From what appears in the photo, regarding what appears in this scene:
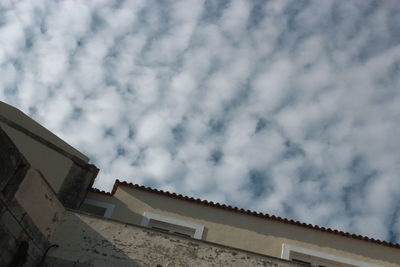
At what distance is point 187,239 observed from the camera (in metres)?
9.82

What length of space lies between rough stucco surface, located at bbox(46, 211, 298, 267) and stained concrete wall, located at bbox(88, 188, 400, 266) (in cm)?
315

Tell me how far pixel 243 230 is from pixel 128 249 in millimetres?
5025

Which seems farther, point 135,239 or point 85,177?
point 85,177

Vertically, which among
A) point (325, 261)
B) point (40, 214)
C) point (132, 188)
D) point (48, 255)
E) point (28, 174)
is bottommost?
point (48, 255)

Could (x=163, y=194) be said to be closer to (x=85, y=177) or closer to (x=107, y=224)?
(x=85, y=177)

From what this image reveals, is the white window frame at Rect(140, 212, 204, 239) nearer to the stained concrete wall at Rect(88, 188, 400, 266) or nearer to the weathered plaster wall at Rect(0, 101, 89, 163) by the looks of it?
the stained concrete wall at Rect(88, 188, 400, 266)

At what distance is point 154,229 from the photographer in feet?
32.5

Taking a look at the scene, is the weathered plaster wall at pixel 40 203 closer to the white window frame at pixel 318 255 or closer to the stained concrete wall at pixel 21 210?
the stained concrete wall at pixel 21 210

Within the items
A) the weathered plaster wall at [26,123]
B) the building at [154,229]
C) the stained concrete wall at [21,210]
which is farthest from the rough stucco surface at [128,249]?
the weathered plaster wall at [26,123]

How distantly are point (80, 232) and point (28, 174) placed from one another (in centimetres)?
231

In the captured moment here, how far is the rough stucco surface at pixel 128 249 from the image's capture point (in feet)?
30.2

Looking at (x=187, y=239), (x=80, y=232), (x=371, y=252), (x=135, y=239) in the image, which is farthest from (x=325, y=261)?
(x=80, y=232)

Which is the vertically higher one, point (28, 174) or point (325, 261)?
point (325, 261)

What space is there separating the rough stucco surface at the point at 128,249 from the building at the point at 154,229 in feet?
0.08
